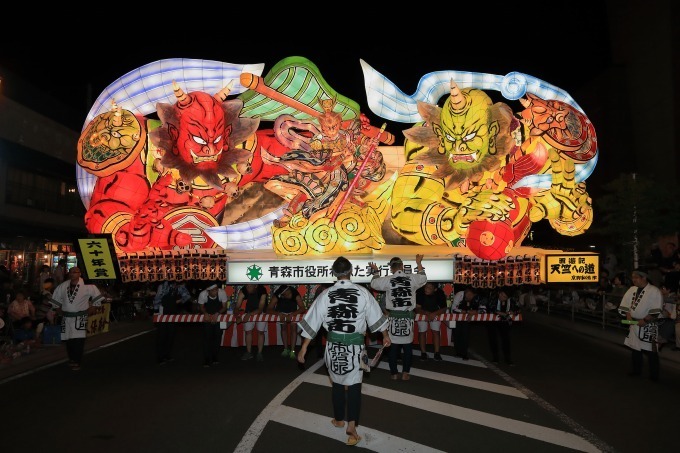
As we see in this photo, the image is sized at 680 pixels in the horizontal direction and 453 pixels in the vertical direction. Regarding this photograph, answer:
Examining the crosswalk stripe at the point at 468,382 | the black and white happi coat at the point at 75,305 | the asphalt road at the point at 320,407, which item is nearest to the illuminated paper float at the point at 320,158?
the black and white happi coat at the point at 75,305

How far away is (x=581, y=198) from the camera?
50.9 ft

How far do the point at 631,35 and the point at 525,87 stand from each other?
28.4 metres

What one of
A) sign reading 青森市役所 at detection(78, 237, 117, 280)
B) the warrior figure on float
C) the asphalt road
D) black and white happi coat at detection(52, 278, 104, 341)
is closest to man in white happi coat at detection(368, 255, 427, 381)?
the asphalt road

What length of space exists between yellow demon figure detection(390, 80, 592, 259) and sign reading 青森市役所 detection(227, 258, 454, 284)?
1654 mm

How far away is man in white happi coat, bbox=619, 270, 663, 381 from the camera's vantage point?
34.5 ft

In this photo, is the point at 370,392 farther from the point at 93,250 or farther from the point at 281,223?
the point at 93,250

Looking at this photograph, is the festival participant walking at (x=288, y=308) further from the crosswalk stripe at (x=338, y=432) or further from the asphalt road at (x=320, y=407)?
the crosswalk stripe at (x=338, y=432)

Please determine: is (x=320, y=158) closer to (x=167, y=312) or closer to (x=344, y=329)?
(x=167, y=312)

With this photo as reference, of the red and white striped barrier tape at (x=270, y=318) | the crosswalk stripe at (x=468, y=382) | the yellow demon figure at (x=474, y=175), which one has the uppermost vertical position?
the yellow demon figure at (x=474, y=175)

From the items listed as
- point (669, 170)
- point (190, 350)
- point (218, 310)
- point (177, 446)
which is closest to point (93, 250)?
point (190, 350)

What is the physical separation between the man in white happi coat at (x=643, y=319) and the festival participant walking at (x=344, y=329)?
569cm

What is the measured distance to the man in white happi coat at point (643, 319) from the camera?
10523mm

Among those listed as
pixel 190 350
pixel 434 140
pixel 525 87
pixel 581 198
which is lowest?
pixel 190 350

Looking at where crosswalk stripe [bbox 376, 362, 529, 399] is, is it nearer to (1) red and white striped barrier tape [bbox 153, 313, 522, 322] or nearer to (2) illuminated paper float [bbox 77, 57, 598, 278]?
(1) red and white striped barrier tape [bbox 153, 313, 522, 322]
